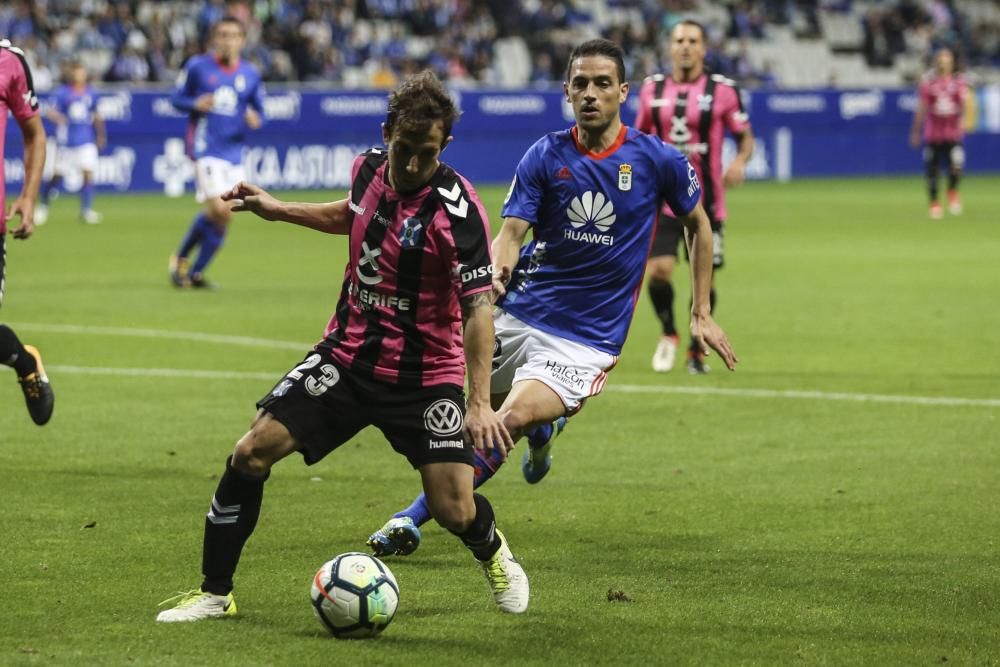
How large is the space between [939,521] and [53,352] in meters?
7.73

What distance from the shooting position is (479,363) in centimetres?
563

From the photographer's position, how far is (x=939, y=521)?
303 inches

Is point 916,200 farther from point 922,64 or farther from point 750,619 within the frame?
point 750,619

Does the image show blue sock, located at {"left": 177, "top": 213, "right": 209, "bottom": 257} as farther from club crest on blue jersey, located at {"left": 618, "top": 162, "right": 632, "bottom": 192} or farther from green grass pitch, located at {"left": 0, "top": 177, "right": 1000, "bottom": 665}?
club crest on blue jersey, located at {"left": 618, "top": 162, "right": 632, "bottom": 192}

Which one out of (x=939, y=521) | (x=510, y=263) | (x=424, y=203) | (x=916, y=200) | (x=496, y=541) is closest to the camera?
(x=424, y=203)

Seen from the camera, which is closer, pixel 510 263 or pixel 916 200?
pixel 510 263

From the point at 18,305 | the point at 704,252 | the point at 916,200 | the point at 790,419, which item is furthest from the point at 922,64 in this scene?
the point at 704,252

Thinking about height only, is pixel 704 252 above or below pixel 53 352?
above

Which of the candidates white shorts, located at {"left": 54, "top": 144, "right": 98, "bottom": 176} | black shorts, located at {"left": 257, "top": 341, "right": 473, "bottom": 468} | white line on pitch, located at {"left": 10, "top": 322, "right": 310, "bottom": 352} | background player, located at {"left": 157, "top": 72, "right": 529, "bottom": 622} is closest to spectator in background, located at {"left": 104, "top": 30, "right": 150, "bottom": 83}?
white shorts, located at {"left": 54, "top": 144, "right": 98, "bottom": 176}

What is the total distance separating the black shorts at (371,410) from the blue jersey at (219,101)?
12191mm

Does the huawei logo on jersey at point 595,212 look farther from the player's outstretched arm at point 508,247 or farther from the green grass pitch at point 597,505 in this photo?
the green grass pitch at point 597,505

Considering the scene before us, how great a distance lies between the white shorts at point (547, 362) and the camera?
6.99 meters

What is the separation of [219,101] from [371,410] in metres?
12.3

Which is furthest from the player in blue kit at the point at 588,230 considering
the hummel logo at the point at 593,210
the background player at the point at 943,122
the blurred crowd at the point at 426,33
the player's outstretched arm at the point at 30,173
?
the blurred crowd at the point at 426,33
